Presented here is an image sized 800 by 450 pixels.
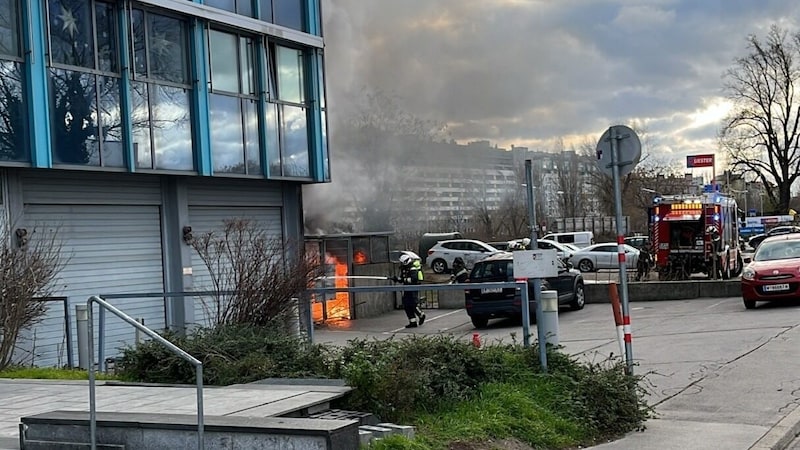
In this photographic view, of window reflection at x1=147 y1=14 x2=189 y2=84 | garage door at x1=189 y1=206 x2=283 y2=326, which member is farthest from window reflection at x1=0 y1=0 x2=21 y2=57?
garage door at x1=189 y1=206 x2=283 y2=326

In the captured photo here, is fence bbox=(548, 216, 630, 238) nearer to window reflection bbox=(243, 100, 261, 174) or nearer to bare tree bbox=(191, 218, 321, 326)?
window reflection bbox=(243, 100, 261, 174)

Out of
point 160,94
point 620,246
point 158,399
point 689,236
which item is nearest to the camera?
point 158,399

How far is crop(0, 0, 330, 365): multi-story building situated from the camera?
1482cm

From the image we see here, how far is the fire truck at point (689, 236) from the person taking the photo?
25984 mm

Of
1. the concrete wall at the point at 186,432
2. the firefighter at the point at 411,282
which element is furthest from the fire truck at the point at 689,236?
the concrete wall at the point at 186,432

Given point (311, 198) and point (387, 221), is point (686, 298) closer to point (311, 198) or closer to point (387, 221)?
point (311, 198)

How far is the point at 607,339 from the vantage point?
51.0 ft

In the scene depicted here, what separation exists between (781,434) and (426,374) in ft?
10.4

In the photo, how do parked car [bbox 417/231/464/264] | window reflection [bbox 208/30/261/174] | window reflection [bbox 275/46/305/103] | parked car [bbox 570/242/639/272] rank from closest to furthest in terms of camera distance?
window reflection [bbox 208/30/261/174] < window reflection [bbox 275/46/305/103] < parked car [bbox 570/242/639/272] < parked car [bbox 417/231/464/264]

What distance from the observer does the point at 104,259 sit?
16.8m

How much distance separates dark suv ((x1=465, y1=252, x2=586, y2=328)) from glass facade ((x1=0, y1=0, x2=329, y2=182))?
15.1 feet

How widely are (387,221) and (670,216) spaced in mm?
14984

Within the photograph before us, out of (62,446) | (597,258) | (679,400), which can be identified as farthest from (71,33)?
(597,258)

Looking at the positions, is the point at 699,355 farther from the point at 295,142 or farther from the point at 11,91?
the point at 11,91
